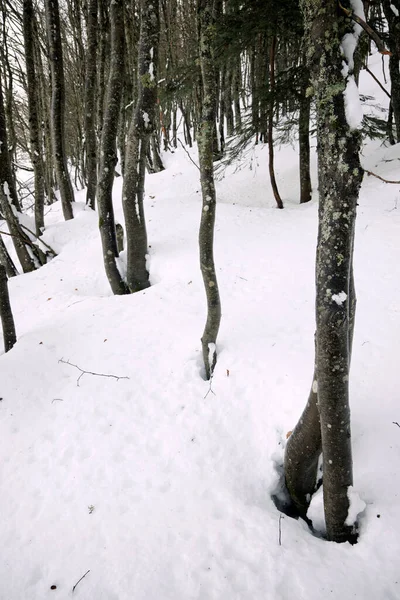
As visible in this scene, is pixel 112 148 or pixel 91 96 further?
pixel 91 96

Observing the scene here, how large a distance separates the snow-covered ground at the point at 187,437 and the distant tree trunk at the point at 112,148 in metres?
0.71

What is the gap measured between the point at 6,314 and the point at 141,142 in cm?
324

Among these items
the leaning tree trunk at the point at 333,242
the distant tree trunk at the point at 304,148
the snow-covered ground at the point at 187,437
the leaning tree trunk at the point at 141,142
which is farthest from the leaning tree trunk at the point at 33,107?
the leaning tree trunk at the point at 333,242

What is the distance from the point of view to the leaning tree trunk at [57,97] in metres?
8.11

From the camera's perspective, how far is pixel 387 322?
12.8ft

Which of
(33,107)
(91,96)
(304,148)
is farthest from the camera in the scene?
(91,96)

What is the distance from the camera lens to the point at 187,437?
3328 mm

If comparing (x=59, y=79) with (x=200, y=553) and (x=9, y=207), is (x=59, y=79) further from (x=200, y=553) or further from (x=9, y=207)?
(x=200, y=553)

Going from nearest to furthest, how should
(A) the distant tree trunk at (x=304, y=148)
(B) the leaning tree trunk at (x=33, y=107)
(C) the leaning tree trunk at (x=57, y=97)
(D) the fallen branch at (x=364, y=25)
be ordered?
(D) the fallen branch at (x=364, y=25) → (A) the distant tree trunk at (x=304, y=148) → (B) the leaning tree trunk at (x=33, y=107) → (C) the leaning tree trunk at (x=57, y=97)

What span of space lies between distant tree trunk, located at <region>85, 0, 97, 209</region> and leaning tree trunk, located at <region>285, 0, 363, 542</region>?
9376mm

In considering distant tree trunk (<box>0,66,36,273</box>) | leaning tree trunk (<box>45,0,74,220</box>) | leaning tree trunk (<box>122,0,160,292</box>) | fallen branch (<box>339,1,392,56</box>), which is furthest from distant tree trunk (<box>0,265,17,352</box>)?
leaning tree trunk (<box>45,0,74,220</box>)

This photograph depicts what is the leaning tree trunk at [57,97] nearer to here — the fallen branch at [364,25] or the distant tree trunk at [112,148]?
the distant tree trunk at [112,148]

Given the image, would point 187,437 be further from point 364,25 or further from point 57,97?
point 57,97

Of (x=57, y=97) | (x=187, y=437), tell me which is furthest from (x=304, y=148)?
(x=187, y=437)
